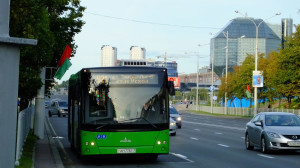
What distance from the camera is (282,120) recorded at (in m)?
20.6

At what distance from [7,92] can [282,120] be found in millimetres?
15878

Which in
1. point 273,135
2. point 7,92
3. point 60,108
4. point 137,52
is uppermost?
point 137,52

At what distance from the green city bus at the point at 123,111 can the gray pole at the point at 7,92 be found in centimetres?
1017

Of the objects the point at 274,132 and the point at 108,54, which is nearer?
the point at 274,132

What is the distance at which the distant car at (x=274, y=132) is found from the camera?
62.7 ft

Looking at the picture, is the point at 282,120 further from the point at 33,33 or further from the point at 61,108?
the point at 61,108

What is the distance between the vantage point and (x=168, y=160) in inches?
696

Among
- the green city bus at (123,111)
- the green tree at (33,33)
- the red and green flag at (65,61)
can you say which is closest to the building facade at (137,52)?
the red and green flag at (65,61)

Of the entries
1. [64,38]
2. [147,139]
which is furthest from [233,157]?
[64,38]

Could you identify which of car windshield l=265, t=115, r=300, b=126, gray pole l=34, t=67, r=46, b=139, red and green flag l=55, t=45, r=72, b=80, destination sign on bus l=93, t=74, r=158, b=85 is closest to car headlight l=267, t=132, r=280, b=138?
car windshield l=265, t=115, r=300, b=126

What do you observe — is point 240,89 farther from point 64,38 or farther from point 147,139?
point 147,139

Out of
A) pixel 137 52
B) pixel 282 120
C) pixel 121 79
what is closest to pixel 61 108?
pixel 282 120

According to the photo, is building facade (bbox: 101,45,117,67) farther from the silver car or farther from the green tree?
the green tree

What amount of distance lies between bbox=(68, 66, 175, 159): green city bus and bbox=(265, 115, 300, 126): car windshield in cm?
513
